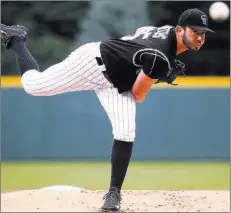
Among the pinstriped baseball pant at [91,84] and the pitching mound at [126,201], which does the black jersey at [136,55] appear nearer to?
the pinstriped baseball pant at [91,84]

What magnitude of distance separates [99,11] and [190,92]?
1.54 m

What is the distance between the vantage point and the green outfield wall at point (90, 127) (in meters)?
7.79

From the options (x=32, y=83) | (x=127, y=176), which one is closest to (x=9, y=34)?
(x=32, y=83)

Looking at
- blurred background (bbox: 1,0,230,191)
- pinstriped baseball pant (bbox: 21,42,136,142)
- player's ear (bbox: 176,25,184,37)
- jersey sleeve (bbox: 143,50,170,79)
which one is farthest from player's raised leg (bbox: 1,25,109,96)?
blurred background (bbox: 1,0,230,191)

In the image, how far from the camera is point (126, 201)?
4.29 metres

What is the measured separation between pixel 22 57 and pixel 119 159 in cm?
85

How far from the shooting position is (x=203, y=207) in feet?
13.5

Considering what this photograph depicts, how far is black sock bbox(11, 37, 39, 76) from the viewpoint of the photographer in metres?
4.03

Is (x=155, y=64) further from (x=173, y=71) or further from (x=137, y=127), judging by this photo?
(x=137, y=127)

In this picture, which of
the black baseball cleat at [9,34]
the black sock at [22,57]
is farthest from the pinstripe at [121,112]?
the black baseball cleat at [9,34]

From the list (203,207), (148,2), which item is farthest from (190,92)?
(203,207)

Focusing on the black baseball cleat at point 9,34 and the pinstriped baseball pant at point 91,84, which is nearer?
the pinstriped baseball pant at point 91,84

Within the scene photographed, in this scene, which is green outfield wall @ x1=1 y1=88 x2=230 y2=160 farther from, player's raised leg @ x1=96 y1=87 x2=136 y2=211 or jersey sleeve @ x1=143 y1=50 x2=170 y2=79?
jersey sleeve @ x1=143 y1=50 x2=170 y2=79

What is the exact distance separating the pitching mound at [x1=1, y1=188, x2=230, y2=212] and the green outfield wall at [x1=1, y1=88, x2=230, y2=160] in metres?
3.07
